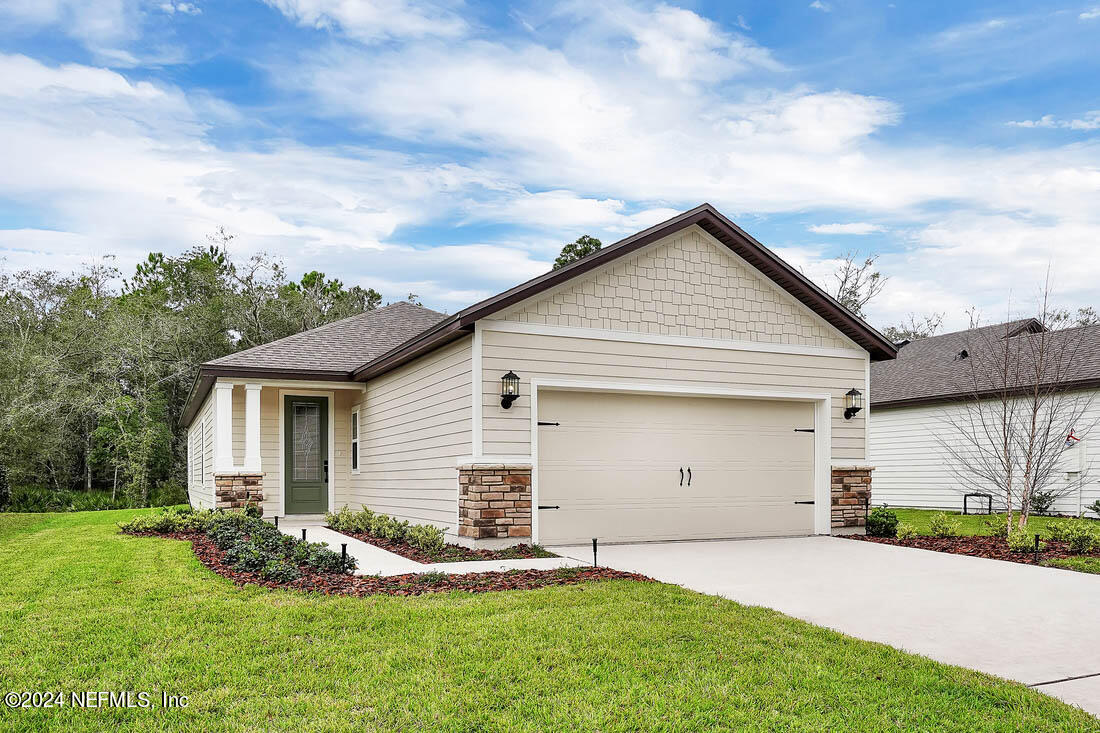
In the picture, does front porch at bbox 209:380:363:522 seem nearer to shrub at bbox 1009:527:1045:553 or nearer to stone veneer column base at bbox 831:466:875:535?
stone veneer column base at bbox 831:466:875:535

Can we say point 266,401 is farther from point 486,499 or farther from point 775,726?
point 775,726

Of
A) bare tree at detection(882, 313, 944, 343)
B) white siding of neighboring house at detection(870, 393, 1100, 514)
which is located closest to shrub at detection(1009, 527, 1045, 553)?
white siding of neighboring house at detection(870, 393, 1100, 514)

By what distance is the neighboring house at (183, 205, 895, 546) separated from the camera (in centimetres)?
995

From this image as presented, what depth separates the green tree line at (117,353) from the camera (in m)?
23.8

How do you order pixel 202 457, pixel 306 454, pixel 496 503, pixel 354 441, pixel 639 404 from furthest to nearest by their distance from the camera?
pixel 202 457
pixel 354 441
pixel 306 454
pixel 639 404
pixel 496 503

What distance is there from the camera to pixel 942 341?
74.3 ft

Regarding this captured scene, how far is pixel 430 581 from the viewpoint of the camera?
7117mm

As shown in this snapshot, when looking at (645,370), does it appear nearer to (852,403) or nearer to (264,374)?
(852,403)

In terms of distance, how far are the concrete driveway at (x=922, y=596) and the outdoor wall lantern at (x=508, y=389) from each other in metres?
1.87

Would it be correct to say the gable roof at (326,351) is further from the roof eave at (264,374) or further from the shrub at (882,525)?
the shrub at (882,525)

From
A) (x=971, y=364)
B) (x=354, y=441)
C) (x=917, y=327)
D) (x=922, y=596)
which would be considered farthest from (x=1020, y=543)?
(x=917, y=327)

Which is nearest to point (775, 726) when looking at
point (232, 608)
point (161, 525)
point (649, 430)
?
point (232, 608)

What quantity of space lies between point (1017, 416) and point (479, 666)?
14.4 metres

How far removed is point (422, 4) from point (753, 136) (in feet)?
22.1
